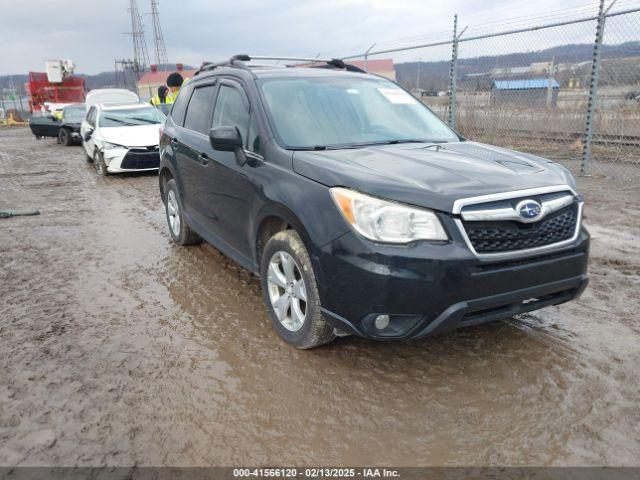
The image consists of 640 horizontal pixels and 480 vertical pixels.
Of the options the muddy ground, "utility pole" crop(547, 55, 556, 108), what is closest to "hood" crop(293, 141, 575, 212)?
the muddy ground

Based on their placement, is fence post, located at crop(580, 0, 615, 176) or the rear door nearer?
the rear door

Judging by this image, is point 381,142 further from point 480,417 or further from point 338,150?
point 480,417

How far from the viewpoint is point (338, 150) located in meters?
3.60

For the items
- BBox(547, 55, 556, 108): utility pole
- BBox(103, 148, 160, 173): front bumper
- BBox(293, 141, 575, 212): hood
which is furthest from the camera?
BBox(103, 148, 160, 173): front bumper

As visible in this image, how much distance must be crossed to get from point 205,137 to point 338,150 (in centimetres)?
160

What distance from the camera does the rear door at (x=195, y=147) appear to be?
4.74m

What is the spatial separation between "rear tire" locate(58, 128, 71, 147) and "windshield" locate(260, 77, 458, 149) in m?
17.4

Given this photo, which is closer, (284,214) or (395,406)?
(395,406)

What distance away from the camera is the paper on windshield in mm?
4477

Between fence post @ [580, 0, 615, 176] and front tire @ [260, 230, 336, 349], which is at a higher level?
fence post @ [580, 0, 615, 176]

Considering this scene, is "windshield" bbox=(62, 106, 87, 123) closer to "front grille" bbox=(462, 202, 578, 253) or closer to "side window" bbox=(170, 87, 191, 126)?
"side window" bbox=(170, 87, 191, 126)

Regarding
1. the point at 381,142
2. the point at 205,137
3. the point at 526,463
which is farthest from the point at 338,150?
the point at 526,463

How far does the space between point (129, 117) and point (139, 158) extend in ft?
5.23

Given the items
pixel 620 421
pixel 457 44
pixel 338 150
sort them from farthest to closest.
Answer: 1. pixel 457 44
2. pixel 338 150
3. pixel 620 421
